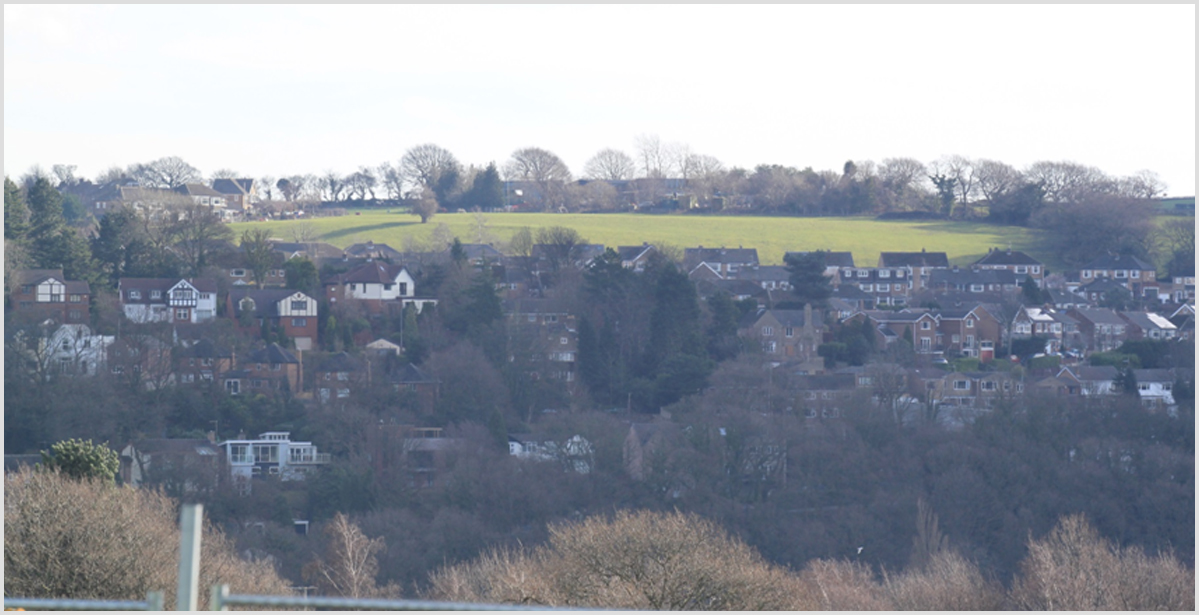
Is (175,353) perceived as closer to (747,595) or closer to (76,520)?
(76,520)

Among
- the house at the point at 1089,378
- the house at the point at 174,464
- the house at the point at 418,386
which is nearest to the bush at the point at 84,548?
the house at the point at 174,464

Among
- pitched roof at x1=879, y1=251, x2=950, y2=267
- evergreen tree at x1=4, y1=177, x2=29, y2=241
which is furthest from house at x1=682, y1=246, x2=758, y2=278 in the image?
evergreen tree at x1=4, y1=177, x2=29, y2=241

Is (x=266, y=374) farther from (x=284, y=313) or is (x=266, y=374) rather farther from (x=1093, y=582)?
(x=1093, y=582)

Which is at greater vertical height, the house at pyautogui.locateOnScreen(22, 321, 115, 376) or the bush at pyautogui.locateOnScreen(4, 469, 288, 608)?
the bush at pyautogui.locateOnScreen(4, 469, 288, 608)

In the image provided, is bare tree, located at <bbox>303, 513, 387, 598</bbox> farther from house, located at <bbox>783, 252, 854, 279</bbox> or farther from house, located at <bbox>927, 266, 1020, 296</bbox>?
house, located at <bbox>783, 252, 854, 279</bbox>

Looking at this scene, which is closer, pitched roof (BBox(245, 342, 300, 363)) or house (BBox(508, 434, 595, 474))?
house (BBox(508, 434, 595, 474))

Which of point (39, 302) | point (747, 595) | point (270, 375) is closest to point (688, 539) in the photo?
point (747, 595)

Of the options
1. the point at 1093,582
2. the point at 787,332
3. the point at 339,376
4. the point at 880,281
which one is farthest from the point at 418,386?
the point at 880,281
